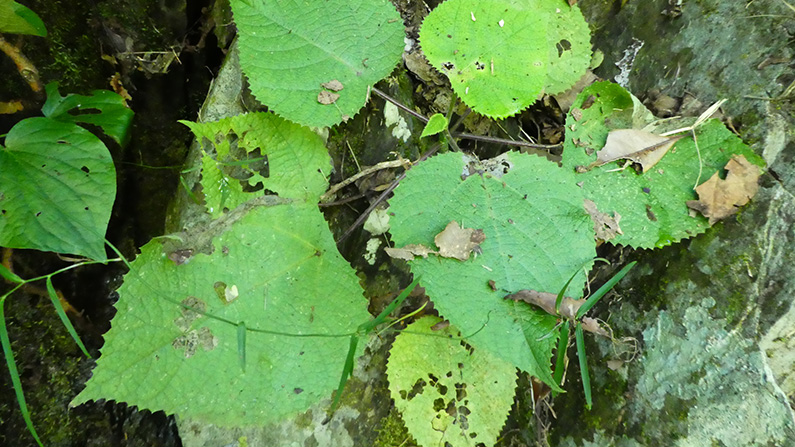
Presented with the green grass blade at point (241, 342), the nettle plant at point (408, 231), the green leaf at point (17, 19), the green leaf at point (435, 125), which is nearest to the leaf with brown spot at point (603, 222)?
the nettle plant at point (408, 231)

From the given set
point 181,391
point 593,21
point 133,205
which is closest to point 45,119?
point 133,205

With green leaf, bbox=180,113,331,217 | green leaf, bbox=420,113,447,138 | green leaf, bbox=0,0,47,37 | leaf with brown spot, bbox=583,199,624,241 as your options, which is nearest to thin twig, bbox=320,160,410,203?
green leaf, bbox=180,113,331,217

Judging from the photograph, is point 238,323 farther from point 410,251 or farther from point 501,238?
point 501,238

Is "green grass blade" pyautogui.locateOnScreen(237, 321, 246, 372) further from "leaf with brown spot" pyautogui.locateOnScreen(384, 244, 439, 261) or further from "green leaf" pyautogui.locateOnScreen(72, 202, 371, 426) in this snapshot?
"leaf with brown spot" pyautogui.locateOnScreen(384, 244, 439, 261)

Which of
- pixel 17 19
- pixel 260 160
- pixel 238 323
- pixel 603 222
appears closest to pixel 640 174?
pixel 603 222

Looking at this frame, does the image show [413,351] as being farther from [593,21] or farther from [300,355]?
[593,21]

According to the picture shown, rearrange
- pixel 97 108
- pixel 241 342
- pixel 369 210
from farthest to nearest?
pixel 369 210 < pixel 97 108 < pixel 241 342
